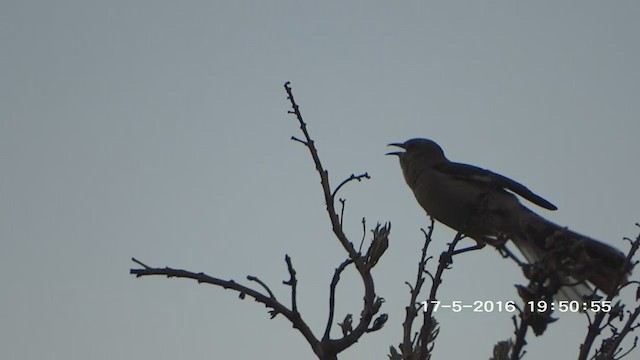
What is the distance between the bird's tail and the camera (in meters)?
2.88

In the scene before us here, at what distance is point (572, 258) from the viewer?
3.03m

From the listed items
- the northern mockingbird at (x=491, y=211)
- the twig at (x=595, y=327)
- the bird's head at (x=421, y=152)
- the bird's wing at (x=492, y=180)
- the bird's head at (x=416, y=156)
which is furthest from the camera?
the bird's head at (x=421, y=152)

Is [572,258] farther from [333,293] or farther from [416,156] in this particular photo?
[416,156]

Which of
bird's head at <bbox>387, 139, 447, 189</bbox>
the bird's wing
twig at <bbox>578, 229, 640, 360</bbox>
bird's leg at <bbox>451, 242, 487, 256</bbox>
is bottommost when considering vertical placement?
twig at <bbox>578, 229, 640, 360</bbox>

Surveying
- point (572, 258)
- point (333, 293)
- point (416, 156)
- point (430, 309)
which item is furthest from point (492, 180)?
point (572, 258)

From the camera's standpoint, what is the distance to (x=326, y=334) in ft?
12.0

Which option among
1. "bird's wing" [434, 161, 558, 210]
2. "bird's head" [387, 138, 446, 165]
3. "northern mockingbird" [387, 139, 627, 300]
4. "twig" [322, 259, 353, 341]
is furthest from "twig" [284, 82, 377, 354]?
"bird's head" [387, 138, 446, 165]

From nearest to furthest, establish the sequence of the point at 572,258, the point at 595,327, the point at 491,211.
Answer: the point at 572,258, the point at 595,327, the point at 491,211

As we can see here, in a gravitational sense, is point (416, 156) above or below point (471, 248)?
above

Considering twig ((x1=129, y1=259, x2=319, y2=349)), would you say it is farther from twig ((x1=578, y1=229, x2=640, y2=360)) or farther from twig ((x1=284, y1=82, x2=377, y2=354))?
twig ((x1=578, y1=229, x2=640, y2=360))

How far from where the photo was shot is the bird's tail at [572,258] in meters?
2.88

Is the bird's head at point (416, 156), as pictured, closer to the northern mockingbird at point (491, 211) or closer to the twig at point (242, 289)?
the northern mockingbird at point (491, 211)

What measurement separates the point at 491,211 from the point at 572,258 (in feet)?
5.29

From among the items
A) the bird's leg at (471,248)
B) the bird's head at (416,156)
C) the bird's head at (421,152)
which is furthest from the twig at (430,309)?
the bird's head at (421,152)
